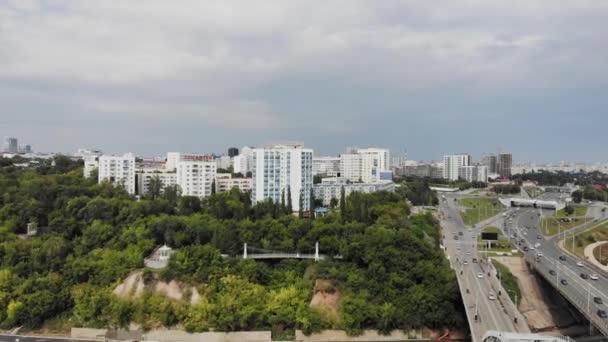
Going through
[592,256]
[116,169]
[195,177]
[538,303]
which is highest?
[116,169]

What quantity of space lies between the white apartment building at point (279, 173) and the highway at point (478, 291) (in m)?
14.1

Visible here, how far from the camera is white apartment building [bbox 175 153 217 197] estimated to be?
49.9m

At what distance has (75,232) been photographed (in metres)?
34.3

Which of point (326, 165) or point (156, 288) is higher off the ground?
point (326, 165)

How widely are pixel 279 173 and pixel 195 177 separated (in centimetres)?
1036

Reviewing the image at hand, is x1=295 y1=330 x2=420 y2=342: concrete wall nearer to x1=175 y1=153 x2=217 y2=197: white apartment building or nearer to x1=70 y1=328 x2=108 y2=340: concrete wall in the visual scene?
x1=70 y1=328 x2=108 y2=340: concrete wall

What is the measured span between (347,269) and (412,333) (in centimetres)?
527

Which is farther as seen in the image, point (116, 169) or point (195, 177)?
point (116, 169)

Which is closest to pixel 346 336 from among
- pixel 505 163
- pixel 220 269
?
pixel 220 269

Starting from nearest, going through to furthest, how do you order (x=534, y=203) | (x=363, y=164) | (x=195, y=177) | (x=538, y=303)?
(x=538, y=303) → (x=195, y=177) → (x=534, y=203) → (x=363, y=164)

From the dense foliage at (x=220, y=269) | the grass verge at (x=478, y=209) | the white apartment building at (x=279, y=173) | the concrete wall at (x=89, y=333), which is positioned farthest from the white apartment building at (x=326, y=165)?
the concrete wall at (x=89, y=333)

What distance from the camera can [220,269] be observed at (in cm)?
2867

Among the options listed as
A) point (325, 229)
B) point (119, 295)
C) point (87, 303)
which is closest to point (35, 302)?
point (87, 303)

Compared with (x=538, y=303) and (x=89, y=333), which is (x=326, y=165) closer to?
(x=538, y=303)
